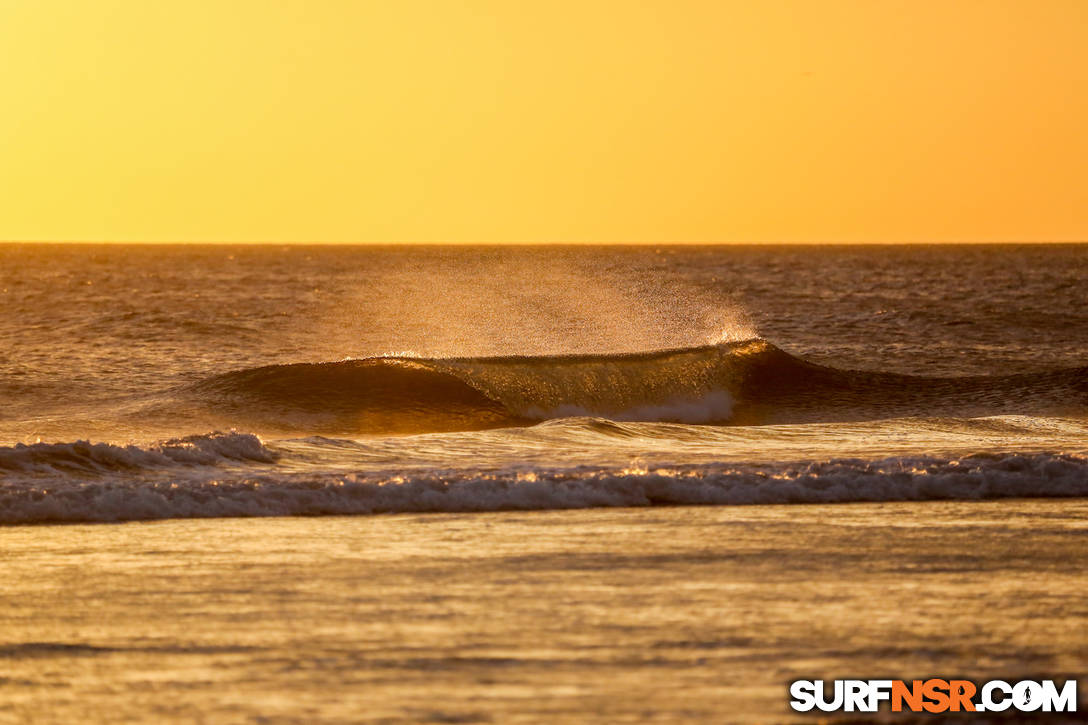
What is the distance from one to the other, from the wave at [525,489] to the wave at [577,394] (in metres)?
8.25

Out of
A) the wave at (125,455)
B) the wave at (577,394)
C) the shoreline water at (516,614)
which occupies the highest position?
the wave at (577,394)

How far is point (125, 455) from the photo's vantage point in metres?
13.2

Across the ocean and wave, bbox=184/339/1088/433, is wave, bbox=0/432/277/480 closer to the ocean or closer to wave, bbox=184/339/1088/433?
the ocean

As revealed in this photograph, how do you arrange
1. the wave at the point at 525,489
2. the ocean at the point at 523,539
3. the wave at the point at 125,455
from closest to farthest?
the ocean at the point at 523,539 → the wave at the point at 525,489 → the wave at the point at 125,455

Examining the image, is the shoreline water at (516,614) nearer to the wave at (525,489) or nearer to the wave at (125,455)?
the wave at (525,489)

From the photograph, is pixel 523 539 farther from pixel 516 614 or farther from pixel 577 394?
pixel 577 394

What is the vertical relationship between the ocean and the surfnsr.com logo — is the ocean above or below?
above

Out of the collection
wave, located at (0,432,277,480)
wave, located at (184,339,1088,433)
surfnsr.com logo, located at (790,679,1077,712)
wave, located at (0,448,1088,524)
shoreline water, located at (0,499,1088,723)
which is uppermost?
wave, located at (184,339,1088,433)

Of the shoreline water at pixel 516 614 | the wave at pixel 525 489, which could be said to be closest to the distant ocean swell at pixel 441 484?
the wave at pixel 525 489

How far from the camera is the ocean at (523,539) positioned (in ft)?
21.8

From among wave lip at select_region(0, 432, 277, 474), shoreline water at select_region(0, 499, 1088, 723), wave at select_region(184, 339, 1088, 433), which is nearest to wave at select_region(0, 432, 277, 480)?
wave lip at select_region(0, 432, 277, 474)

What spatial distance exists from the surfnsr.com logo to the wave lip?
27.3 feet

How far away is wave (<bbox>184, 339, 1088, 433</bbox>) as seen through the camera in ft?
71.6

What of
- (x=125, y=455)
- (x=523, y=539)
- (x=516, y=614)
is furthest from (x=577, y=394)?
(x=516, y=614)
